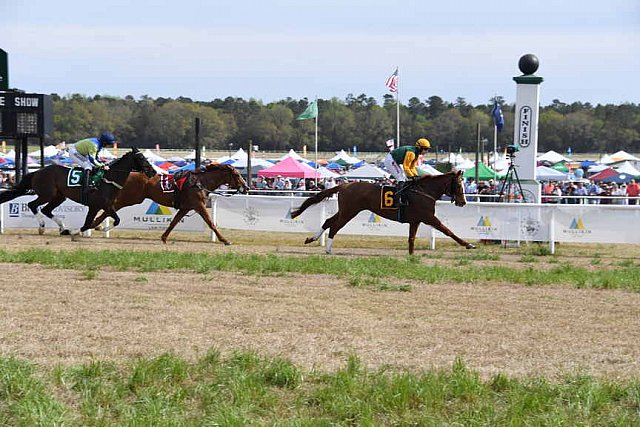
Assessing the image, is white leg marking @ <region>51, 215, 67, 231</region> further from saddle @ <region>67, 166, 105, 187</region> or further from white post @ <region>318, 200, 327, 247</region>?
white post @ <region>318, 200, 327, 247</region>

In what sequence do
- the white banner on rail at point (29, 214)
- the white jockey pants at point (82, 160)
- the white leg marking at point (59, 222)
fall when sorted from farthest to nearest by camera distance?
the white banner on rail at point (29, 214)
the white leg marking at point (59, 222)
the white jockey pants at point (82, 160)

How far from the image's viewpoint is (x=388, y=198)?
60.5 feet

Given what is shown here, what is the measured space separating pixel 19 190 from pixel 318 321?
12976mm

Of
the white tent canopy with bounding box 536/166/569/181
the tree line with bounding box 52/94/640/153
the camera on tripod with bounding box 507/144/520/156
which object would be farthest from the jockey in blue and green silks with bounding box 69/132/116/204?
the tree line with bounding box 52/94/640/153

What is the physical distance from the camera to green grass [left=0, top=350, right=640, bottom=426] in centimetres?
654

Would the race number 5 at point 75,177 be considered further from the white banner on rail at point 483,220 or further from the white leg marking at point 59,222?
the white banner on rail at point 483,220

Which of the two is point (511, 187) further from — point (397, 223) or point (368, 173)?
point (368, 173)

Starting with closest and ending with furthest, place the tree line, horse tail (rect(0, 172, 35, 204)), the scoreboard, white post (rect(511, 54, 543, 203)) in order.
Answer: horse tail (rect(0, 172, 35, 204)) → the scoreboard → white post (rect(511, 54, 543, 203)) → the tree line

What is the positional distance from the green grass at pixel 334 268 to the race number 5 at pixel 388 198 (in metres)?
2.72

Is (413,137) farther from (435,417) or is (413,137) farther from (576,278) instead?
(435,417)

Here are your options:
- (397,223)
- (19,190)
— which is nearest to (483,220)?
(397,223)

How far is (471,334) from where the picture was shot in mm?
9406

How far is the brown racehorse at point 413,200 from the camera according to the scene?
725 inches

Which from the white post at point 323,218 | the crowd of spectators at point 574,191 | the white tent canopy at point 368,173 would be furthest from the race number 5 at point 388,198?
the white tent canopy at point 368,173
